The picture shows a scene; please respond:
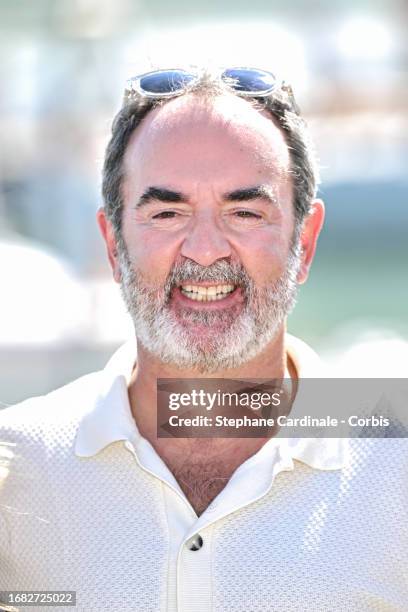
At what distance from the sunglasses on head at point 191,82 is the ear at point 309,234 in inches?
12.3

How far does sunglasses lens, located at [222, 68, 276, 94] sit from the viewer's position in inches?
106

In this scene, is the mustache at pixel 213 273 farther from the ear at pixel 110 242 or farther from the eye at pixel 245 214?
the ear at pixel 110 242

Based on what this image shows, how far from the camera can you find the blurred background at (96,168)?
322 inches

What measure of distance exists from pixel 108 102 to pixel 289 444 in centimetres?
956

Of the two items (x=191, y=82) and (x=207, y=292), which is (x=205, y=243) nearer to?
(x=207, y=292)

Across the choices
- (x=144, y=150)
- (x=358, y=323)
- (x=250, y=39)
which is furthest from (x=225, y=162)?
(x=250, y=39)

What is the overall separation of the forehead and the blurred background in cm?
516

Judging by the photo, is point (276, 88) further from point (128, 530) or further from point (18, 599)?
point (18, 599)

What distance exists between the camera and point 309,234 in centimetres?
278

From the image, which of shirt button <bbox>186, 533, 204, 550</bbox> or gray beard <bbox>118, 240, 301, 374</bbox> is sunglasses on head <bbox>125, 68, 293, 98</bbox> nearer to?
gray beard <bbox>118, 240, 301, 374</bbox>

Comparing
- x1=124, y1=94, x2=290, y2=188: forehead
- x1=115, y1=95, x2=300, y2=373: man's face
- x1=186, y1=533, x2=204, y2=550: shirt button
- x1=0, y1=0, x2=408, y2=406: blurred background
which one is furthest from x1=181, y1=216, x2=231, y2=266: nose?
x1=0, y1=0, x2=408, y2=406: blurred background

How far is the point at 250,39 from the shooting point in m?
15.2

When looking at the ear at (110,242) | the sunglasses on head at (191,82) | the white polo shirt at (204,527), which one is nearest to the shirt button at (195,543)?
the white polo shirt at (204,527)

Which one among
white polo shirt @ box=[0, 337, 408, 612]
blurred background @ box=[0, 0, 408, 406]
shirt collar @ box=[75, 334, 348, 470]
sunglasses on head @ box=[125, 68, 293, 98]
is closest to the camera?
white polo shirt @ box=[0, 337, 408, 612]
